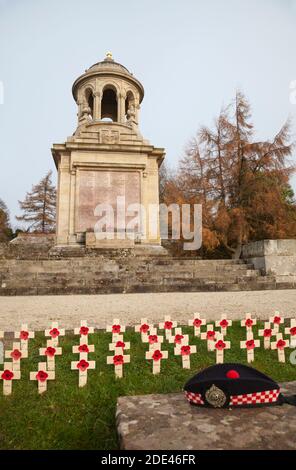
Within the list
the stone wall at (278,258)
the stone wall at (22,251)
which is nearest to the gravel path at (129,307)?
the stone wall at (278,258)

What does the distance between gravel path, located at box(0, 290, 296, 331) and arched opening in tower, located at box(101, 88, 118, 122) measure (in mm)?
18216

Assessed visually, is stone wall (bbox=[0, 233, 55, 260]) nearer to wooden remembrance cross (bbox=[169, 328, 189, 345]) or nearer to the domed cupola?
the domed cupola

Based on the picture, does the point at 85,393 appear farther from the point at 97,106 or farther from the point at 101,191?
the point at 97,106

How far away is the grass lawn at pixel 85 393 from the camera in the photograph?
2.44m

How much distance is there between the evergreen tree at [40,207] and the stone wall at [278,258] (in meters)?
33.1

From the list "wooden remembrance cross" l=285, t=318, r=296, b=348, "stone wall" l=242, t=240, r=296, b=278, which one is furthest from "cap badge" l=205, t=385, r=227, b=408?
"stone wall" l=242, t=240, r=296, b=278

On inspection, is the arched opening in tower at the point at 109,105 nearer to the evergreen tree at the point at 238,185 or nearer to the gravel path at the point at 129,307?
the evergreen tree at the point at 238,185

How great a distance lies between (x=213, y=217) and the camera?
1702 cm

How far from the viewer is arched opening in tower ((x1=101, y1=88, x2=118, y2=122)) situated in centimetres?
2244

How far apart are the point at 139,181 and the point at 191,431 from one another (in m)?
15.3
